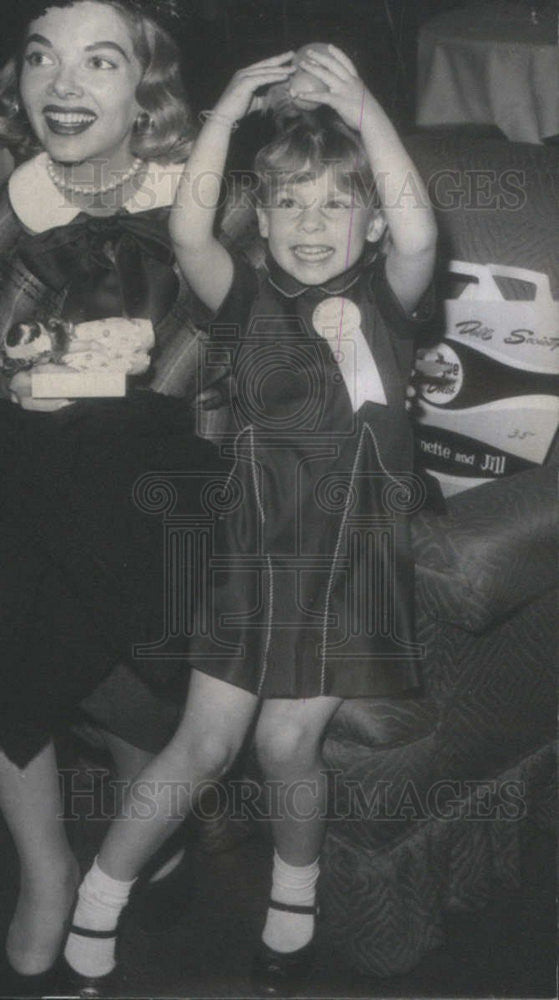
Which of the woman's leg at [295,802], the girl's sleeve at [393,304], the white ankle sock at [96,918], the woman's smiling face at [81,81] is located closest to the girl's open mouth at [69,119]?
the woman's smiling face at [81,81]

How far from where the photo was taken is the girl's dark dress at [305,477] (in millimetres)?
948

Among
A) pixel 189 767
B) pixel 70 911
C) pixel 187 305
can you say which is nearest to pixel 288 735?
pixel 189 767

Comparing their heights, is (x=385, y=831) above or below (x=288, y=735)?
below

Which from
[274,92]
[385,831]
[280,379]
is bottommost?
[385,831]

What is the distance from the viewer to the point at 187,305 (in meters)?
1.02

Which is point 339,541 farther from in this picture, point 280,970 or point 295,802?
point 280,970

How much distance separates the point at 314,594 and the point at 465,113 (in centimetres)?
118

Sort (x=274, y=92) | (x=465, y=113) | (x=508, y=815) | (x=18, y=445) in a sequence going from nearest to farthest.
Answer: (x=274, y=92)
(x=18, y=445)
(x=508, y=815)
(x=465, y=113)

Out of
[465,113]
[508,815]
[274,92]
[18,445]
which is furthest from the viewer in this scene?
[465,113]

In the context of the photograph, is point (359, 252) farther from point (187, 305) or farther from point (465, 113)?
point (465, 113)

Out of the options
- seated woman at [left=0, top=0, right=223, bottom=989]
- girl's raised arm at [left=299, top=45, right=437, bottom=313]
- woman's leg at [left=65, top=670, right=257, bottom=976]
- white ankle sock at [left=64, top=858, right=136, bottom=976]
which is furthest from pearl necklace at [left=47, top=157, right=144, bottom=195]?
white ankle sock at [left=64, top=858, right=136, bottom=976]

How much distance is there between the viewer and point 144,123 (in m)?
1.04

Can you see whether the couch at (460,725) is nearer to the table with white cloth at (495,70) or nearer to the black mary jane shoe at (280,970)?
the black mary jane shoe at (280,970)

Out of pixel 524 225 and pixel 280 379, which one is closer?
pixel 280 379
